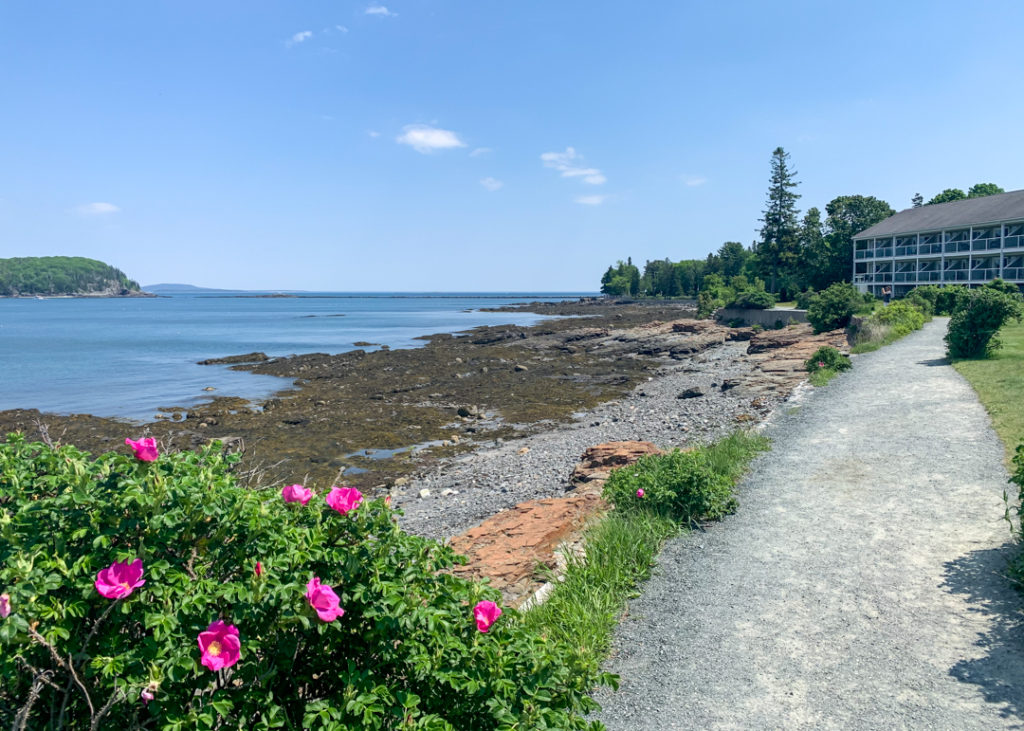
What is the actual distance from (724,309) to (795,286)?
17.1m

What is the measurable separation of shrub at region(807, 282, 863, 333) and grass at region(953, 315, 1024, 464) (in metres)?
10.0

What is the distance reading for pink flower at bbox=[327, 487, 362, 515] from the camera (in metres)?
2.67

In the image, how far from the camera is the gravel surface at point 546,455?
12.3 meters

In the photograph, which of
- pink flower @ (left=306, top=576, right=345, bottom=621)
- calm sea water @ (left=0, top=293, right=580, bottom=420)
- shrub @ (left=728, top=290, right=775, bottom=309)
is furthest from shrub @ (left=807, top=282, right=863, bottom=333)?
pink flower @ (left=306, top=576, right=345, bottom=621)

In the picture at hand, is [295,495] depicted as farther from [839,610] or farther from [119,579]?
[839,610]

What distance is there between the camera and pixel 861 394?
14.7 metres

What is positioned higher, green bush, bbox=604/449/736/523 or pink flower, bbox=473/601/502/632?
pink flower, bbox=473/601/502/632

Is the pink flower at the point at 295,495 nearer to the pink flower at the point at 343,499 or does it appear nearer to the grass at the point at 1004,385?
the pink flower at the point at 343,499

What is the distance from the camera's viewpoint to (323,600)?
2367 mm

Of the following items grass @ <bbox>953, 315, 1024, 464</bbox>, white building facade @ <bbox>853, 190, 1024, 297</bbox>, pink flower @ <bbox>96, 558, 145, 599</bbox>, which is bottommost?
grass @ <bbox>953, 315, 1024, 464</bbox>

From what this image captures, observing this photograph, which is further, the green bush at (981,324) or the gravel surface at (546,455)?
the green bush at (981,324)

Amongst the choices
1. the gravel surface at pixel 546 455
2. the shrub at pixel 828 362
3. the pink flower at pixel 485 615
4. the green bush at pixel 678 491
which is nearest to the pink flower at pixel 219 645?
the pink flower at pixel 485 615

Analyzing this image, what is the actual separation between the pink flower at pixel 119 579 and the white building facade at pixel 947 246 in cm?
5063

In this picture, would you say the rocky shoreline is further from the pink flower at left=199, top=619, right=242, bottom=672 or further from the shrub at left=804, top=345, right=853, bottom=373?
the pink flower at left=199, top=619, right=242, bottom=672
